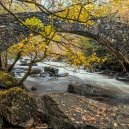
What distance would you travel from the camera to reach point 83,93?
422 inches

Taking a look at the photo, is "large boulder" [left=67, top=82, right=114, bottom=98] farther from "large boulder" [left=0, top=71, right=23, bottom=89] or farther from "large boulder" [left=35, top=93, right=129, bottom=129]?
"large boulder" [left=35, top=93, right=129, bottom=129]

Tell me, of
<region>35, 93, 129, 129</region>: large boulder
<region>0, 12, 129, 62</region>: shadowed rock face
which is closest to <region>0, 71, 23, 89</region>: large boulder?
<region>0, 12, 129, 62</region>: shadowed rock face

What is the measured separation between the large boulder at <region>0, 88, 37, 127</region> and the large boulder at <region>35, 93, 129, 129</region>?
588 millimetres

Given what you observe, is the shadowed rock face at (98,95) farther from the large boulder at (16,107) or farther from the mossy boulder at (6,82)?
the large boulder at (16,107)

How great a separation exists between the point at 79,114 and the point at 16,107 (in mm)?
1747

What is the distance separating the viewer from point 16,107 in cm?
597

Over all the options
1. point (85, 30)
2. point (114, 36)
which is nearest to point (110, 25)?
point (114, 36)

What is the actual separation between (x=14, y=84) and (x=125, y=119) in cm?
519

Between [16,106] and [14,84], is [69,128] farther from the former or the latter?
[14,84]

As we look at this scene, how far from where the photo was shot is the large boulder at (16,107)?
5.91m

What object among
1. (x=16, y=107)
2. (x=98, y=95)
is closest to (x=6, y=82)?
(x=16, y=107)

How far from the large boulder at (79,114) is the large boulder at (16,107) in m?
0.59

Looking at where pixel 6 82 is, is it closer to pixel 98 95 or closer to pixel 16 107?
pixel 16 107

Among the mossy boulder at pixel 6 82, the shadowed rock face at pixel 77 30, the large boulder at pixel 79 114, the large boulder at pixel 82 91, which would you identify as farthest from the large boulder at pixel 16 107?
the large boulder at pixel 82 91
